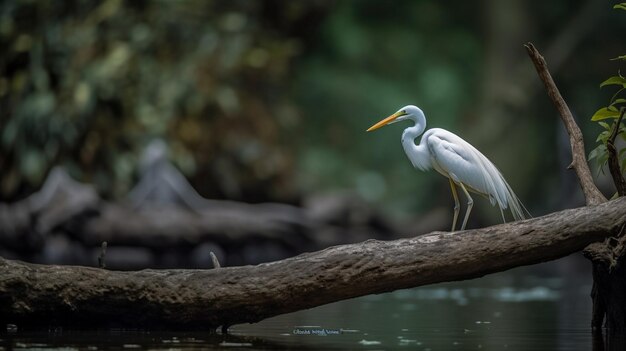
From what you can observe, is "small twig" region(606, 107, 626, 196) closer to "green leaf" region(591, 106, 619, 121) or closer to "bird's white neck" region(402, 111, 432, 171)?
"green leaf" region(591, 106, 619, 121)

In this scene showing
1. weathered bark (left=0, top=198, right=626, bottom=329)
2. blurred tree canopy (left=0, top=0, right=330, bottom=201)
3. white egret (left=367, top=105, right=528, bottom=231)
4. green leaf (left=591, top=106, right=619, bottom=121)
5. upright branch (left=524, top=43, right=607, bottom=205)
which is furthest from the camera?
blurred tree canopy (left=0, top=0, right=330, bottom=201)

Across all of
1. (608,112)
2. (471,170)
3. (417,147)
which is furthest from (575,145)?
(417,147)

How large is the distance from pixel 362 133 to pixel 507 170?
7.00 m

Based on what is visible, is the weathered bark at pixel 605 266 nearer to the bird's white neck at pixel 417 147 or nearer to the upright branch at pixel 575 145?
the upright branch at pixel 575 145

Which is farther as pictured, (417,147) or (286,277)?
(417,147)

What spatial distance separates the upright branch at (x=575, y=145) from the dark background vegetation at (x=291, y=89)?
11.0m

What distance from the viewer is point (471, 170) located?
844 centimetres

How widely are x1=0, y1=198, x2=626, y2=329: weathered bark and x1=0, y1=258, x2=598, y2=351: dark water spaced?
0.14 m

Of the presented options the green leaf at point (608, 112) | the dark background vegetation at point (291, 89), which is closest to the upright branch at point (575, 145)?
the green leaf at point (608, 112)

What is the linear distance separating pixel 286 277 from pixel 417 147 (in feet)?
7.10

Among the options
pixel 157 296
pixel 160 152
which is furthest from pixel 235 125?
pixel 157 296

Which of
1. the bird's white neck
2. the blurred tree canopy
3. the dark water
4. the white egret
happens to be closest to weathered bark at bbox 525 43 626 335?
the dark water

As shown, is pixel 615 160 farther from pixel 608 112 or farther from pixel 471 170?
pixel 471 170

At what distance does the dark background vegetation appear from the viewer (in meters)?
20.9
